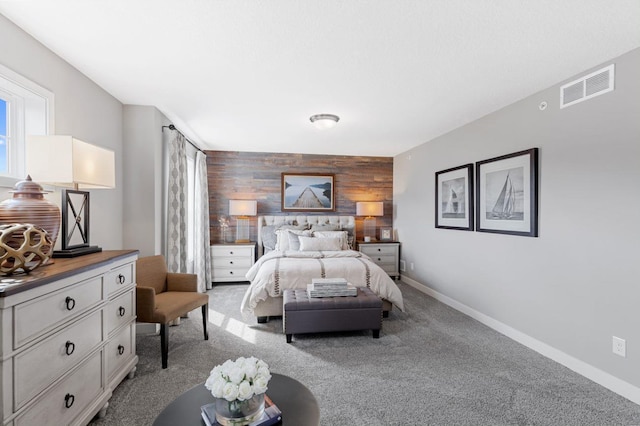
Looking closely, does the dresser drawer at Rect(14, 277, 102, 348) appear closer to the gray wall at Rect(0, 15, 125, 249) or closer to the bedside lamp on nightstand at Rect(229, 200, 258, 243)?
the gray wall at Rect(0, 15, 125, 249)

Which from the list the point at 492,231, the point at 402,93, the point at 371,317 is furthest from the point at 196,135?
the point at 492,231

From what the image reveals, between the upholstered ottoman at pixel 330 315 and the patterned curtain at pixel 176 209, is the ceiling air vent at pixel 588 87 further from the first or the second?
the patterned curtain at pixel 176 209

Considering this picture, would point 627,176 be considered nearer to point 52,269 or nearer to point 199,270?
point 52,269

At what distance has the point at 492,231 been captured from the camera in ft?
11.4

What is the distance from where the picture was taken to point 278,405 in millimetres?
1370

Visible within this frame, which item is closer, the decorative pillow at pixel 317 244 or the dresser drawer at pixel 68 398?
the dresser drawer at pixel 68 398

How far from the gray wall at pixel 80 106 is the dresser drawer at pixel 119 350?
103cm

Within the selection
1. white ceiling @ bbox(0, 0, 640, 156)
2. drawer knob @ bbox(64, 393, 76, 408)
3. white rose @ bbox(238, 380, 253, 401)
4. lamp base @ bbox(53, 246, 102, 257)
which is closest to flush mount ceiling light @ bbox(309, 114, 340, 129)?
white ceiling @ bbox(0, 0, 640, 156)

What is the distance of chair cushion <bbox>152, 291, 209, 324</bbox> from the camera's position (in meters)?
2.52

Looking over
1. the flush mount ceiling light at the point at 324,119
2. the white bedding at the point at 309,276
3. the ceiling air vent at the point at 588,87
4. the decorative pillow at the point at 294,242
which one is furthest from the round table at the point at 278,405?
the decorative pillow at the point at 294,242

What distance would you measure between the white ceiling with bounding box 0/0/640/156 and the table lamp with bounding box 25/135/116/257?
0.78 metres

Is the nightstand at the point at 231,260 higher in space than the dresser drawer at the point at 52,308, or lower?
lower

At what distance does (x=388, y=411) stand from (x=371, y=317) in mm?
1146

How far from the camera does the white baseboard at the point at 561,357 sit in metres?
2.20
